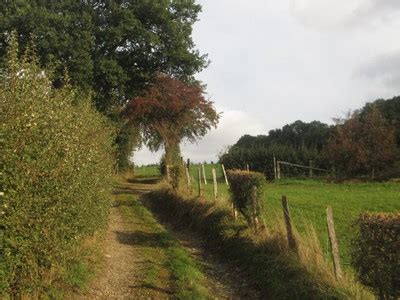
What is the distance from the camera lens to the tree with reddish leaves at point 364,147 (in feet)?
128

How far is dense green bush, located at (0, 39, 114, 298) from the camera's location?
680 centimetres

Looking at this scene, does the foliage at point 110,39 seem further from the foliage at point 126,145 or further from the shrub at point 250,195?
the shrub at point 250,195

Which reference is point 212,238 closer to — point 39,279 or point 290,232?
point 290,232

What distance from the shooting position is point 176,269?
11.8m

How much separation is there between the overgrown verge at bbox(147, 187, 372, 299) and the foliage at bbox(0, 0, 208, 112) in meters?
15.1

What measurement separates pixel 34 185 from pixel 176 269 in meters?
5.25

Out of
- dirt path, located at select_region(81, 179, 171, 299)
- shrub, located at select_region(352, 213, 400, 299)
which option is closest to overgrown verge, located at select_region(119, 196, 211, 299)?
dirt path, located at select_region(81, 179, 171, 299)

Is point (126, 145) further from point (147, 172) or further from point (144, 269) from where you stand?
point (144, 269)

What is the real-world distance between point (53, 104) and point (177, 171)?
16844 mm

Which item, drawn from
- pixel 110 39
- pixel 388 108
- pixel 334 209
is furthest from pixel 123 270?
pixel 388 108

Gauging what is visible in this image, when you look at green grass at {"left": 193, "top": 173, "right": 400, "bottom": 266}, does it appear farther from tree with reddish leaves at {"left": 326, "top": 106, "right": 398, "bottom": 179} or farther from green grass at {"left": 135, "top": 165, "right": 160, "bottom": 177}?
green grass at {"left": 135, "top": 165, "right": 160, "bottom": 177}

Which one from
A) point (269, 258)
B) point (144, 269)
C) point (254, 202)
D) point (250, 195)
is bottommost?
point (144, 269)

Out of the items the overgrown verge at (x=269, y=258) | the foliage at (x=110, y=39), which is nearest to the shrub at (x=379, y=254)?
the overgrown verge at (x=269, y=258)

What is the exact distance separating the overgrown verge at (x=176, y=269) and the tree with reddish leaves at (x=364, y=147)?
2501 centimetres
